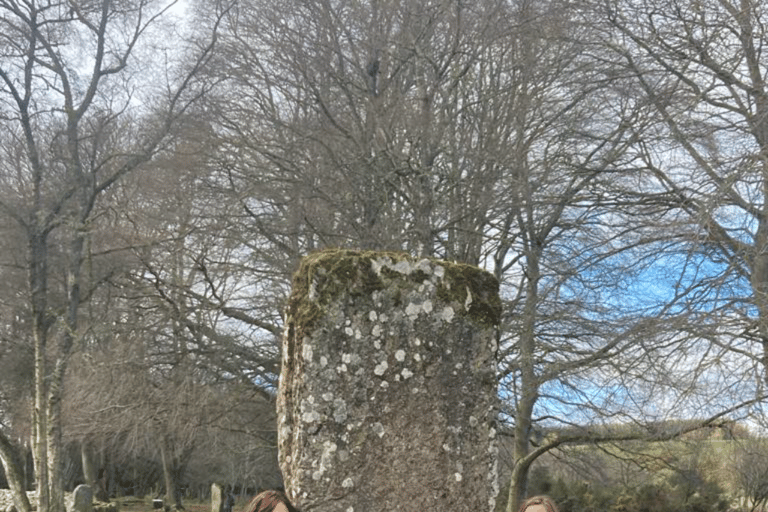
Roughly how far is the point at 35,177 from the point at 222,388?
6307 mm

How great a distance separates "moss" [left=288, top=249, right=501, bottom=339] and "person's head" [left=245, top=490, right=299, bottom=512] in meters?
2.99

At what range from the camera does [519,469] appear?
13.4m

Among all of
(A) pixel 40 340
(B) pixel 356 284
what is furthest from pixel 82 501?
(B) pixel 356 284

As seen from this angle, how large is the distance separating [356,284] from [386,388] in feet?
2.35

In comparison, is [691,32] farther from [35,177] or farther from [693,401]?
[35,177]

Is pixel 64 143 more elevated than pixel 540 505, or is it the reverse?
pixel 64 143

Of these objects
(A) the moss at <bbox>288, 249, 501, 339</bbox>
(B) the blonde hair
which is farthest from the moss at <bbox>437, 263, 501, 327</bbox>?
(B) the blonde hair

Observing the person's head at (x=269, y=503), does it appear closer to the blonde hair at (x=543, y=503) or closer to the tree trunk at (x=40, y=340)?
the blonde hair at (x=543, y=503)

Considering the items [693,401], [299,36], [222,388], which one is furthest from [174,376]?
[693,401]

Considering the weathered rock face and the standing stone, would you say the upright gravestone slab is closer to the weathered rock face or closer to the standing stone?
the standing stone

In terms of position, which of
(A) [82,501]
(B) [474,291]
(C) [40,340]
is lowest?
(A) [82,501]

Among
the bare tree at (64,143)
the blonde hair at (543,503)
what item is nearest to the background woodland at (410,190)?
the bare tree at (64,143)

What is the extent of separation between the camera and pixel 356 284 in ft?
18.0

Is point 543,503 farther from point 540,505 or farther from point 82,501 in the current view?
point 82,501
